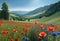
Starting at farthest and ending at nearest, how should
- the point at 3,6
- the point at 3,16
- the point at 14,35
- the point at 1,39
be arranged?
1. the point at 3,6
2. the point at 3,16
3. the point at 14,35
4. the point at 1,39

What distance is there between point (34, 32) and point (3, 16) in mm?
69447

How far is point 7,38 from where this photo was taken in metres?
8.48

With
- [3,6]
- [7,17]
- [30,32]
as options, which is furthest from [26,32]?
[3,6]

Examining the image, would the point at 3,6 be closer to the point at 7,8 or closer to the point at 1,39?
the point at 7,8

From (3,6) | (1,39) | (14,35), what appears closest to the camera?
(1,39)

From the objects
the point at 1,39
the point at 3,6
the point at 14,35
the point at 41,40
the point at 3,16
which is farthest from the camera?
the point at 3,6

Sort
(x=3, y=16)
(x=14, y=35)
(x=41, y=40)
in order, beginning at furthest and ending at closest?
(x=3, y=16)
(x=14, y=35)
(x=41, y=40)

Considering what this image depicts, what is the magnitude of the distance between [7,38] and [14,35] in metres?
0.61

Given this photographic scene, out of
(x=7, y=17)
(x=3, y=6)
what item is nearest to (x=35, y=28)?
(x=7, y=17)

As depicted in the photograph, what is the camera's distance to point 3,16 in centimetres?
7750

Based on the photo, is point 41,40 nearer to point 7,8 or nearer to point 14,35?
point 14,35

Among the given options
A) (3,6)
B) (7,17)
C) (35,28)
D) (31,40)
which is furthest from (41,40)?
(3,6)

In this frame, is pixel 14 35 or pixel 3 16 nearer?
pixel 14 35

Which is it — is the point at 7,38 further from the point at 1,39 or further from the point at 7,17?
the point at 7,17
